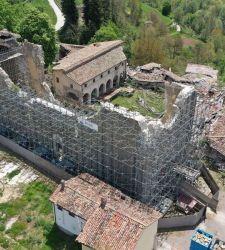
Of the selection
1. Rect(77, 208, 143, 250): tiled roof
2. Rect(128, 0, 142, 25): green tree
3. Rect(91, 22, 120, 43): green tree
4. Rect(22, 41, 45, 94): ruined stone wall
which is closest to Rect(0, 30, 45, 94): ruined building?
Rect(22, 41, 45, 94): ruined stone wall

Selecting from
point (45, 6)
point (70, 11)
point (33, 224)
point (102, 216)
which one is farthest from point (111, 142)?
point (45, 6)

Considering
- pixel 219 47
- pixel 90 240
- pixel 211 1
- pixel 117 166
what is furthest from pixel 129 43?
pixel 211 1

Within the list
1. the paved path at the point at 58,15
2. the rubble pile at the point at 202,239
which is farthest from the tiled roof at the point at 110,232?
the paved path at the point at 58,15

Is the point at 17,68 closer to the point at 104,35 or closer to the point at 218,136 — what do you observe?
the point at 104,35

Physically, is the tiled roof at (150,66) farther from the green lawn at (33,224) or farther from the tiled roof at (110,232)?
the tiled roof at (110,232)

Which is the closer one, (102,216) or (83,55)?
(102,216)

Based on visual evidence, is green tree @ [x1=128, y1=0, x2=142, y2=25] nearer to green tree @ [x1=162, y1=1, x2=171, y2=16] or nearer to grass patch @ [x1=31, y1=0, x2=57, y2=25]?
grass patch @ [x1=31, y1=0, x2=57, y2=25]
